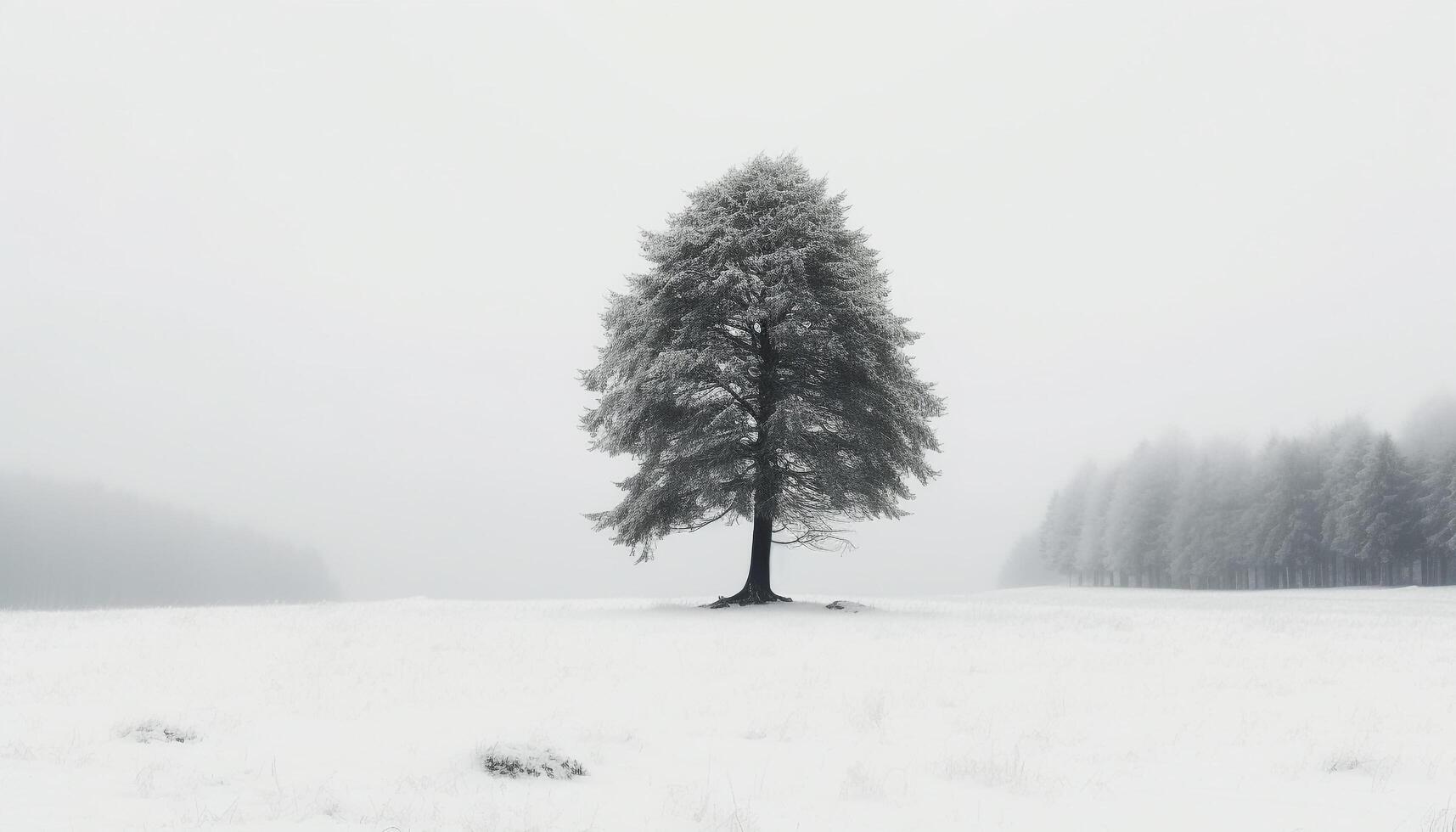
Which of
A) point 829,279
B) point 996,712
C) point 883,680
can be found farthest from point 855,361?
point 996,712

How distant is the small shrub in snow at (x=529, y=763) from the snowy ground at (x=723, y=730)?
0.10m

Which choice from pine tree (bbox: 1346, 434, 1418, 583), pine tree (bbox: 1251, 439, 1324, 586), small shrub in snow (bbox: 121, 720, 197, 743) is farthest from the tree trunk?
pine tree (bbox: 1251, 439, 1324, 586)

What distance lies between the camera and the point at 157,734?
22.5 ft

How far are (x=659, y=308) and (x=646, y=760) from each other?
18.2 meters

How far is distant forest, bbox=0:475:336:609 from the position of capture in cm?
12169

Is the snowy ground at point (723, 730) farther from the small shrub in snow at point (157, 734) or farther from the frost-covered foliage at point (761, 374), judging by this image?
the frost-covered foliage at point (761, 374)

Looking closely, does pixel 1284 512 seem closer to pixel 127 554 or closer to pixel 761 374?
pixel 761 374

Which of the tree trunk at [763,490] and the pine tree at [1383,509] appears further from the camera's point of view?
the pine tree at [1383,509]

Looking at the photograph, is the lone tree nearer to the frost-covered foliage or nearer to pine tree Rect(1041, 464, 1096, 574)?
the frost-covered foliage

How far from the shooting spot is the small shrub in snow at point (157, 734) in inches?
269

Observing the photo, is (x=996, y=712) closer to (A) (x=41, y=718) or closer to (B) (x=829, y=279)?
(A) (x=41, y=718)

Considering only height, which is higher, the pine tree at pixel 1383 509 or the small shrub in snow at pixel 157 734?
the pine tree at pixel 1383 509

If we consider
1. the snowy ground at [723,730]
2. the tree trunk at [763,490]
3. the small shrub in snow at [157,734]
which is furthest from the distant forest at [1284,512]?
the small shrub in snow at [157,734]

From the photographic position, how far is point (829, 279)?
2377cm
